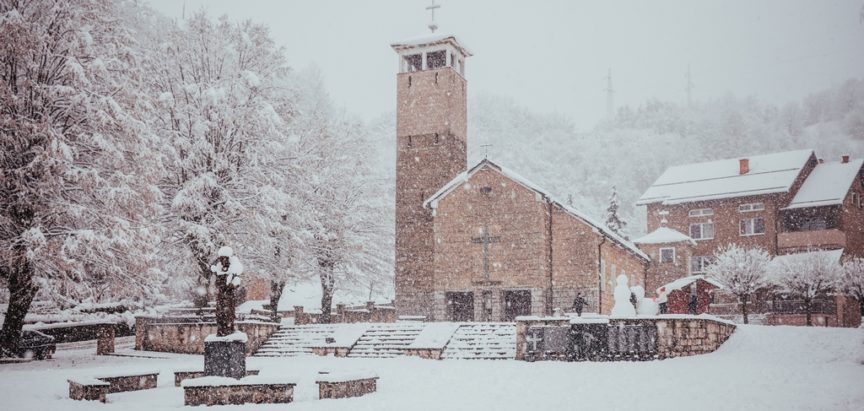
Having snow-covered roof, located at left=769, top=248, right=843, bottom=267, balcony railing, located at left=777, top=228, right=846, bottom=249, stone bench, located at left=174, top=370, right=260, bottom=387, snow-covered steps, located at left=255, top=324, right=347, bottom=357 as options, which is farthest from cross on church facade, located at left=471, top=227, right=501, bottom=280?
balcony railing, located at left=777, top=228, right=846, bottom=249

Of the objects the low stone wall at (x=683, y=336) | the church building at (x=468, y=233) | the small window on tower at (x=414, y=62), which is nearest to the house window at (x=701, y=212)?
the church building at (x=468, y=233)

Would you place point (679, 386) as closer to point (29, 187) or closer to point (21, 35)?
point (29, 187)

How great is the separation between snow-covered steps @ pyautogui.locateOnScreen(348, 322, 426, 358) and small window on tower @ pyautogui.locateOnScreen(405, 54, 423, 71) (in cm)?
1706

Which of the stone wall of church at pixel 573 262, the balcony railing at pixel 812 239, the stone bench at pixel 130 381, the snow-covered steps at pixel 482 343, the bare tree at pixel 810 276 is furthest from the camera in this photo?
the balcony railing at pixel 812 239

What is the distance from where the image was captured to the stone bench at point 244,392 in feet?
42.4

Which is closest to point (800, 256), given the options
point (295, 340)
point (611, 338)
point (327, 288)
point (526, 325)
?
point (611, 338)

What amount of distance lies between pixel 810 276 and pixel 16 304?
35123mm

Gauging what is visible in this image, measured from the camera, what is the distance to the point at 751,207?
4606 centimetres

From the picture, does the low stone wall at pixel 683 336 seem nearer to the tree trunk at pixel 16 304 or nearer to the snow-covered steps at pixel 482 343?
the snow-covered steps at pixel 482 343

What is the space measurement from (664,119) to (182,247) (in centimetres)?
7696

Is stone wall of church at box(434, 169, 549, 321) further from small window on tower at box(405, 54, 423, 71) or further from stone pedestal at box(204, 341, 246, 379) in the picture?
stone pedestal at box(204, 341, 246, 379)

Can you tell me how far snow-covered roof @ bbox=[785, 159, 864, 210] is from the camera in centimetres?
4388

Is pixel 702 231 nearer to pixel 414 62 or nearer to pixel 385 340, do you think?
pixel 414 62

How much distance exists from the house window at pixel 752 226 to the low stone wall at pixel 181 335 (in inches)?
1313
